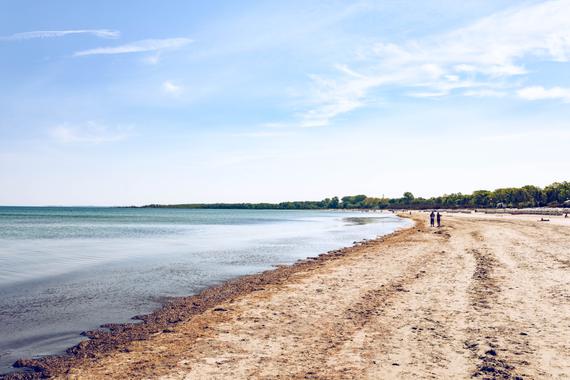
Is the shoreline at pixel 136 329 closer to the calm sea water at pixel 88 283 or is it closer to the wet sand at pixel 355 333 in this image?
the wet sand at pixel 355 333

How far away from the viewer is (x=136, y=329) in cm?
1044

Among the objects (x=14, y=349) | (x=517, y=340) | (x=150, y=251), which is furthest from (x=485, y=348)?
(x=150, y=251)

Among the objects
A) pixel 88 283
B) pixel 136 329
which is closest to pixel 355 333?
pixel 136 329

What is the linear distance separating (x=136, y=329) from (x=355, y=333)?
537cm

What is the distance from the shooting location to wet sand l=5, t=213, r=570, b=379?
22.8 ft

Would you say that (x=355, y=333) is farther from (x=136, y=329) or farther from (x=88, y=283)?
(x=88, y=283)

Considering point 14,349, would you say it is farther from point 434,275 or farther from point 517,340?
point 434,275

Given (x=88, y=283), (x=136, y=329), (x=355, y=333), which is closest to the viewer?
(x=355, y=333)

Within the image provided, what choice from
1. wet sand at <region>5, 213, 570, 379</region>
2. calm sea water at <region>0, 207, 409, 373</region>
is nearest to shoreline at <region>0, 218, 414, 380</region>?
wet sand at <region>5, 213, 570, 379</region>

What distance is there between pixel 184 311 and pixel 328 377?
6.79m

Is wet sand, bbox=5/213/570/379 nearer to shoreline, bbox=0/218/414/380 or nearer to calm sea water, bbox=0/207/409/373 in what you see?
shoreline, bbox=0/218/414/380

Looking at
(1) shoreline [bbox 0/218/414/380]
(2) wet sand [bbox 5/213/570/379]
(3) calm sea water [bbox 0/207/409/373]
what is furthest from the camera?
(3) calm sea water [bbox 0/207/409/373]

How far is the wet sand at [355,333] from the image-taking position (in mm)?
6945

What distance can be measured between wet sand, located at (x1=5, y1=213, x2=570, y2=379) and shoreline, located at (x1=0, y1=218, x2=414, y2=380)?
49 mm
